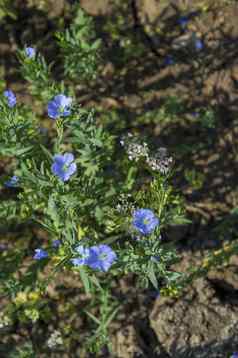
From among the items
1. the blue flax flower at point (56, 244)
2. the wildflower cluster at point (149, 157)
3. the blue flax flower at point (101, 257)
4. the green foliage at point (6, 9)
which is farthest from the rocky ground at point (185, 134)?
the blue flax flower at point (101, 257)

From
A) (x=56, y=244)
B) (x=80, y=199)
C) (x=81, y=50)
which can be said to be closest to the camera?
(x=80, y=199)

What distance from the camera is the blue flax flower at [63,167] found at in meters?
3.10

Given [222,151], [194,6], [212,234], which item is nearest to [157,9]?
[194,6]

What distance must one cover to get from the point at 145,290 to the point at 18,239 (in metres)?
1.07

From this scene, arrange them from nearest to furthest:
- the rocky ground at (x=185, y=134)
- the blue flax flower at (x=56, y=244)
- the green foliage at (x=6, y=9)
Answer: the blue flax flower at (x=56, y=244)
the rocky ground at (x=185, y=134)
the green foliage at (x=6, y=9)

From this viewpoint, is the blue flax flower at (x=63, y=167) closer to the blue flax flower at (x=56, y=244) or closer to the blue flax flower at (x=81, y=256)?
the blue flax flower at (x=81, y=256)

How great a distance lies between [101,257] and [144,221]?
32 centimetres

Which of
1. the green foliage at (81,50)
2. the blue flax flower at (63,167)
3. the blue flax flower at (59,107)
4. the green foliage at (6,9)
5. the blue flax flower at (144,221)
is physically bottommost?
the blue flax flower at (144,221)

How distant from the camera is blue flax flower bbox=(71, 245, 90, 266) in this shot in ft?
10.0

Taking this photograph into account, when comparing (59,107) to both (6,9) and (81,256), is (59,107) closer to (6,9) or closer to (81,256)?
(81,256)

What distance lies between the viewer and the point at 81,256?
3.08 m

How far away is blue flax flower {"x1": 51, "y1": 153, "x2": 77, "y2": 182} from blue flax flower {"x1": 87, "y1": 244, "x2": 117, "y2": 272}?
0.44m

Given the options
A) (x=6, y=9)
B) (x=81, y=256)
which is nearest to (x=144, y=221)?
(x=81, y=256)

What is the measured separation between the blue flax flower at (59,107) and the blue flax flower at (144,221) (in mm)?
725
